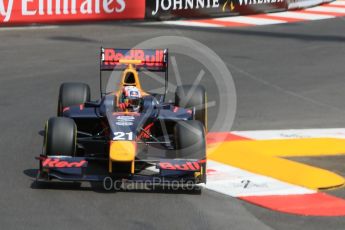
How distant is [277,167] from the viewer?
36.0 ft

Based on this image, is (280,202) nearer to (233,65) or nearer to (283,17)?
(233,65)

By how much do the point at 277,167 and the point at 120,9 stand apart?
13.8 metres

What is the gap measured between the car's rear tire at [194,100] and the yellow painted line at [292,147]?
22.3 inches

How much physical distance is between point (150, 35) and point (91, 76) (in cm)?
531

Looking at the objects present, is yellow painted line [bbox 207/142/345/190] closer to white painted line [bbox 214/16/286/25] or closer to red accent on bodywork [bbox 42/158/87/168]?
red accent on bodywork [bbox 42/158/87/168]

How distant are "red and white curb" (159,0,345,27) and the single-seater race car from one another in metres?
12.5

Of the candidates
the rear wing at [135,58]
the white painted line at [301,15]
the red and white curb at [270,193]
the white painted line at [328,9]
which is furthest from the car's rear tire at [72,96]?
the white painted line at [328,9]

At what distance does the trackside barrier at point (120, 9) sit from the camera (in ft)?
73.2

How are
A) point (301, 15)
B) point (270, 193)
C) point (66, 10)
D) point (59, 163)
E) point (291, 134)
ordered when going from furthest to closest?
point (301, 15) < point (66, 10) < point (291, 134) < point (270, 193) < point (59, 163)

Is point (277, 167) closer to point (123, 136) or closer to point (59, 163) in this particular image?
point (123, 136)

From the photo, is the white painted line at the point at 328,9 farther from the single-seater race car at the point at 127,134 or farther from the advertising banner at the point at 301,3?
the single-seater race car at the point at 127,134

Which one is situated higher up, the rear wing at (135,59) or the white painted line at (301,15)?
the white painted line at (301,15)

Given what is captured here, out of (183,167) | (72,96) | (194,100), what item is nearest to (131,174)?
(183,167)

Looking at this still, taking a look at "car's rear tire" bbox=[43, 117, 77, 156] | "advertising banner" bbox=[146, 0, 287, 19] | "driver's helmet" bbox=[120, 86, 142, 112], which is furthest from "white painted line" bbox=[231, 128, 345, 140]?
"advertising banner" bbox=[146, 0, 287, 19]
